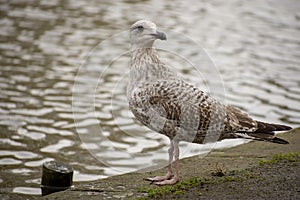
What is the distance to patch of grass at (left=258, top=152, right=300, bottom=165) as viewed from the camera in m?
7.12

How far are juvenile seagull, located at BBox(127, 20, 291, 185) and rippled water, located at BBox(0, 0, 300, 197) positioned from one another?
2.42 metres

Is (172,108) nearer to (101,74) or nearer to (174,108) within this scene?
(174,108)

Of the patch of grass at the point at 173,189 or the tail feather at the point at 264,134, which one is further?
the tail feather at the point at 264,134

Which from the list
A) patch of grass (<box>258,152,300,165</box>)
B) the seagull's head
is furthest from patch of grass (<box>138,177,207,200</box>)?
the seagull's head

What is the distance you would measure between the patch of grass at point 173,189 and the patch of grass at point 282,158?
1.09 m

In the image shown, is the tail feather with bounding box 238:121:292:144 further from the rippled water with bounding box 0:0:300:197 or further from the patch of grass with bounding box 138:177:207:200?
the rippled water with bounding box 0:0:300:197

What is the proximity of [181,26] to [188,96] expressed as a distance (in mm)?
11050

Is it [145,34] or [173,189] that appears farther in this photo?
[145,34]

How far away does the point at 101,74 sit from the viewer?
43.2 feet

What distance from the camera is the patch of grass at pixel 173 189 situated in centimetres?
616

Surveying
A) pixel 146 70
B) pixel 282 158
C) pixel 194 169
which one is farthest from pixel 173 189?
pixel 282 158

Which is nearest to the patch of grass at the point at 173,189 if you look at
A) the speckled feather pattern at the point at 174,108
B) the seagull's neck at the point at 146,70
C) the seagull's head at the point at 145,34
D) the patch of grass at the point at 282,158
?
the speckled feather pattern at the point at 174,108

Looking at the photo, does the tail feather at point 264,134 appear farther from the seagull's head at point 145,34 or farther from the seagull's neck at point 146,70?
the seagull's head at point 145,34

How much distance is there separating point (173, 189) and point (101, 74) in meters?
7.25
